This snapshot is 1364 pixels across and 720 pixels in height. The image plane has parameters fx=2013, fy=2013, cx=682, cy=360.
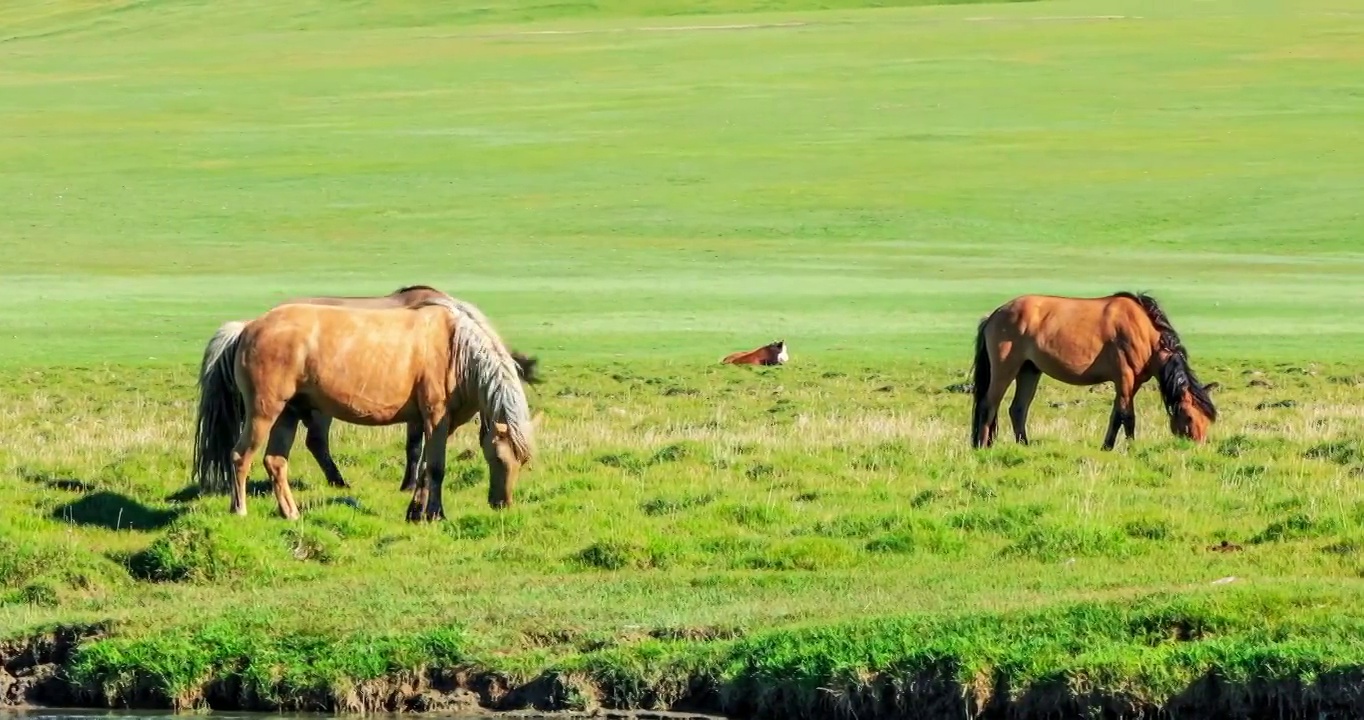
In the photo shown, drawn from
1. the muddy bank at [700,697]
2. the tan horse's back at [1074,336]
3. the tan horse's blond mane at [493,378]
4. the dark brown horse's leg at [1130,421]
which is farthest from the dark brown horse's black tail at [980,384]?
the muddy bank at [700,697]

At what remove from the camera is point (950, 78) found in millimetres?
74750

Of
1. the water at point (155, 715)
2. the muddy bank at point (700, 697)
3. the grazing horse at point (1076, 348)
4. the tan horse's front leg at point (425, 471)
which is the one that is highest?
the grazing horse at point (1076, 348)

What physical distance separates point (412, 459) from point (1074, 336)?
250 inches

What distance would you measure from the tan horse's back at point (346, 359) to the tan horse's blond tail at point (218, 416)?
40 cm

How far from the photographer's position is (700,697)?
9.98 metres

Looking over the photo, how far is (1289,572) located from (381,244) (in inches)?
1439

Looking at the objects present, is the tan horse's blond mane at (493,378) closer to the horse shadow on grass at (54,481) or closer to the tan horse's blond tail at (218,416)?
the tan horse's blond tail at (218,416)

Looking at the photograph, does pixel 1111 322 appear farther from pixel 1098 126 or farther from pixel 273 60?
pixel 273 60

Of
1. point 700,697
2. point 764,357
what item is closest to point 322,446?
point 700,697

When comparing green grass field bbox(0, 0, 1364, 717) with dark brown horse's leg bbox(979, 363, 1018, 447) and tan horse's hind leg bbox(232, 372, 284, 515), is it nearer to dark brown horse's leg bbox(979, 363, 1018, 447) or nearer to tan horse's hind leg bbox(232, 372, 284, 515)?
A: tan horse's hind leg bbox(232, 372, 284, 515)

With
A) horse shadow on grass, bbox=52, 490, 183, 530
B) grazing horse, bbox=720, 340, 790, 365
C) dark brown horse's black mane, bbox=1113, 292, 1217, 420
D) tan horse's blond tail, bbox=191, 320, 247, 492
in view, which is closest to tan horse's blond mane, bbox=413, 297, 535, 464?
tan horse's blond tail, bbox=191, 320, 247, 492

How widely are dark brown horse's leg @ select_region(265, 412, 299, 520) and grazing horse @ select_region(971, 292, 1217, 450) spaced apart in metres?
6.55

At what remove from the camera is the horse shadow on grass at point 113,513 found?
536 inches

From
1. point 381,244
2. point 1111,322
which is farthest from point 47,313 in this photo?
point 1111,322
